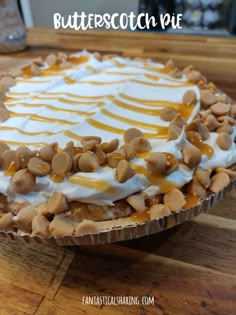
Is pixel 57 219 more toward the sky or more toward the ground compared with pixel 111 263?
more toward the sky

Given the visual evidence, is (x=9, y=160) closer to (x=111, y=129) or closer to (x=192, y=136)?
(x=111, y=129)

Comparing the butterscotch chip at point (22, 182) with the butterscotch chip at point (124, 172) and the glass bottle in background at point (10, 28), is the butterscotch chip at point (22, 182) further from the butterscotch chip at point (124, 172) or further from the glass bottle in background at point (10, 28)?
the glass bottle in background at point (10, 28)

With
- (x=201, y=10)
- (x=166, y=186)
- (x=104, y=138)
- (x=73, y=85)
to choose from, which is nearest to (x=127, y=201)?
(x=166, y=186)

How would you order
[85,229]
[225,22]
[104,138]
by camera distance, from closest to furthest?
[85,229], [104,138], [225,22]

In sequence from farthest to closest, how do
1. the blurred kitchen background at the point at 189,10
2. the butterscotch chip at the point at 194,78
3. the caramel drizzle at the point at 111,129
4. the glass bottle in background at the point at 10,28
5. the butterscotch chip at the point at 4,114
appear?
the blurred kitchen background at the point at 189,10
the glass bottle in background at the point at 10,28
the butterscotch chip at the point at 194,78
the butterscotch chip at the point at 4,114
the caramel drizzle at the point at 111,129

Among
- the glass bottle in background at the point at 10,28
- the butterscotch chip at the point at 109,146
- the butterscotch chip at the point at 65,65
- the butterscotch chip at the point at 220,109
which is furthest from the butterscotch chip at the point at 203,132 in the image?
the glass bottle in background at the point at 10,28

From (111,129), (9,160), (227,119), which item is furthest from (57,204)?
(227,119)

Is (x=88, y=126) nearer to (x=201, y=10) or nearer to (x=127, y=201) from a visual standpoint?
(x=127, y=201)
